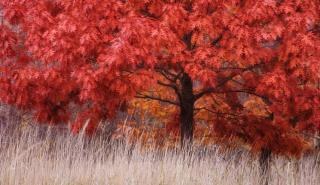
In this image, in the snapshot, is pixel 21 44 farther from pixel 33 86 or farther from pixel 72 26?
pixel 72 26

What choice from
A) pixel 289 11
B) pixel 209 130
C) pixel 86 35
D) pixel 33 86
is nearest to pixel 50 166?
pixel 33 86

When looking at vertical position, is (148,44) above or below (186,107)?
above

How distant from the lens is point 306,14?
7.02 m

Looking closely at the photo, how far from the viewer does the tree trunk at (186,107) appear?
959 cm

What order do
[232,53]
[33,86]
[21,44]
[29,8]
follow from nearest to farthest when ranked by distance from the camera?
[232,53], [29,8], [33,86], [21,44]

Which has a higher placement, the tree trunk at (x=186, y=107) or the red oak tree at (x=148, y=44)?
the red oak tree at (x=148, y=44)

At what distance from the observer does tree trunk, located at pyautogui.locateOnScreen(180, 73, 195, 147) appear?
31.5 ft

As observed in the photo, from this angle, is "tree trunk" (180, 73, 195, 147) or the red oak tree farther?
"tree trunk" (180, 73, 195, 147)

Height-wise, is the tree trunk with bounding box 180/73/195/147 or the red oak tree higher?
the red oak tree

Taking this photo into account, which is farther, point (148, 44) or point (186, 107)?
point (186, 107)

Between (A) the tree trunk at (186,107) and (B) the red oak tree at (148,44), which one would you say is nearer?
(B) the red oak tree at (148,44)

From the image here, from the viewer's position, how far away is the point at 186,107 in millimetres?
9664

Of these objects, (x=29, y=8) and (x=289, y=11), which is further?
(x=29, y=8)

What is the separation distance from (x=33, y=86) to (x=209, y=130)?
481cm
